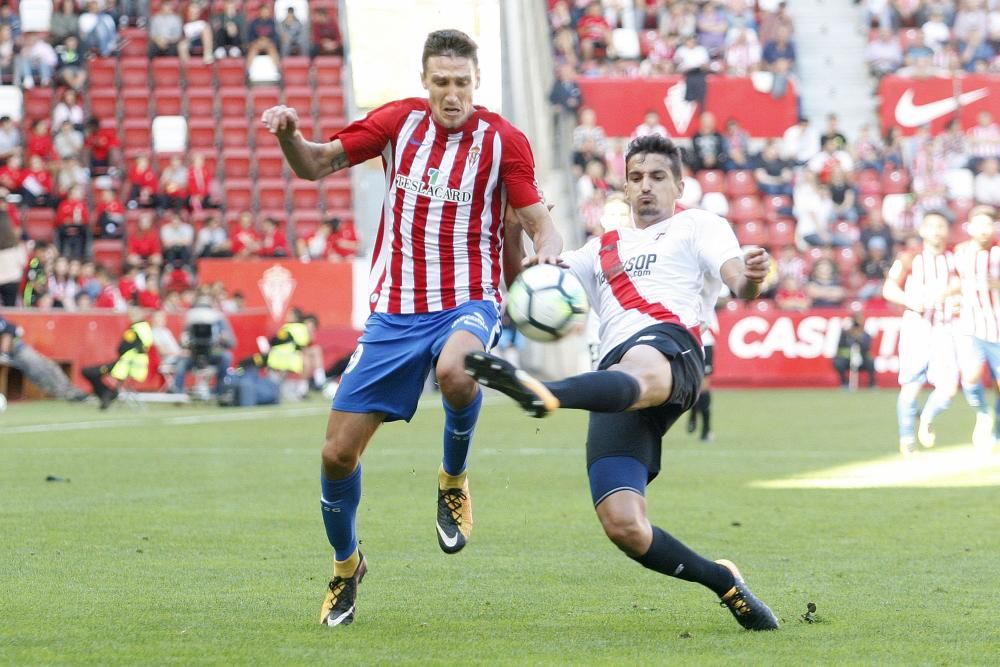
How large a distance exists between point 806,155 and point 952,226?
2727mm

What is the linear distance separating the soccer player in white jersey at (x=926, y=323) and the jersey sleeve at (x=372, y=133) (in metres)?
7.57

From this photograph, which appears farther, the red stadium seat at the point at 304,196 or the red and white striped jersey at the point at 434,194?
the red stadium seat at the point at 304,196

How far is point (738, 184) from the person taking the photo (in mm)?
26625

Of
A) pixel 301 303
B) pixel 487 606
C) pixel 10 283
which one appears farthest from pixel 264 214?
pixel 487 606

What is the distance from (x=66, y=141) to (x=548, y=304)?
814 inches

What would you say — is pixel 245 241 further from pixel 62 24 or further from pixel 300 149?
pixel 300 149

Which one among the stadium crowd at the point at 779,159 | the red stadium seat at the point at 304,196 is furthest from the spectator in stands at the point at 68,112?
the stadium crowd at the point at 779,159

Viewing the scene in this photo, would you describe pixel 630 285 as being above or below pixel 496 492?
above

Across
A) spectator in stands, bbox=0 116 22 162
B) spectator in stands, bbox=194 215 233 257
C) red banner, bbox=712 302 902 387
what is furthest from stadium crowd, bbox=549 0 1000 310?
spectator in stands, bbox=0 116 22 162

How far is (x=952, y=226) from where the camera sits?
2655 cm

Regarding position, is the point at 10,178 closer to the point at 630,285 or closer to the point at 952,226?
the point at 952,226

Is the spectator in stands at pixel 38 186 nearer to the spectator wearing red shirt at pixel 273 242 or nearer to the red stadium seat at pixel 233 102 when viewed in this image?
the spectator wearing red shirt at pixel 273 242

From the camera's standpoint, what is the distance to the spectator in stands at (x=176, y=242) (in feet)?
78.1

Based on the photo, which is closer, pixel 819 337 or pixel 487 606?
pixel 487 606
